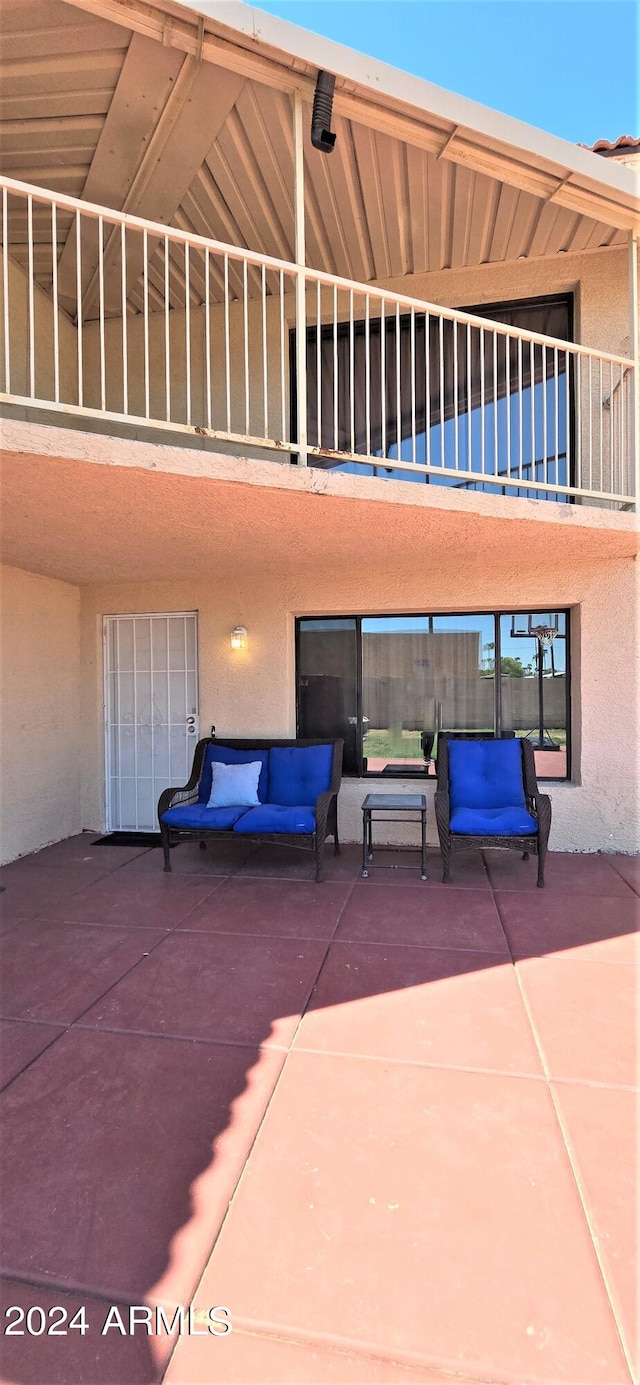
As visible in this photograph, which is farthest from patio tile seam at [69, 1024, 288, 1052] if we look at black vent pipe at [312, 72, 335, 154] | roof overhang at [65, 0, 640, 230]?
roof overhang at [65, 0, 640, 230]

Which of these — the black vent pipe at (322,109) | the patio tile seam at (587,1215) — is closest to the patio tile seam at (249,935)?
the patio tile seam at (587,1215)

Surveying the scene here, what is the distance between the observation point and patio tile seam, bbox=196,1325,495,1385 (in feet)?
4.77

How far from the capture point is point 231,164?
4625mm

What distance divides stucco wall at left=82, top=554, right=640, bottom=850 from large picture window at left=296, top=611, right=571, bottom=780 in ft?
0.64

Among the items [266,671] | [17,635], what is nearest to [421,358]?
[266,671]

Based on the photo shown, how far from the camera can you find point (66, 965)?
3.62 m

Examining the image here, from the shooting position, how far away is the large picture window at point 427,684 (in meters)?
6.19

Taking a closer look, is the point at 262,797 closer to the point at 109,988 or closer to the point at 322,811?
the point at 322,811

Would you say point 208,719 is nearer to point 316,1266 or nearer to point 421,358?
point 421,358

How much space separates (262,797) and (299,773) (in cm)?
43

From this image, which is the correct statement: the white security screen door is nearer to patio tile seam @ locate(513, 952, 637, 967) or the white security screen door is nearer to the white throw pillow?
the white throw pillow

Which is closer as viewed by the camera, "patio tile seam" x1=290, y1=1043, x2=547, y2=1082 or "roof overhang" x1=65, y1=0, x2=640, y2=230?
"patio tile seam" x1=290, y1=1043, x2=547, y2=1082

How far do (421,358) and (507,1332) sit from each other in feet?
23.2

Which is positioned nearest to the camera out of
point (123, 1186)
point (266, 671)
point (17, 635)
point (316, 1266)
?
point (316, 1266)
